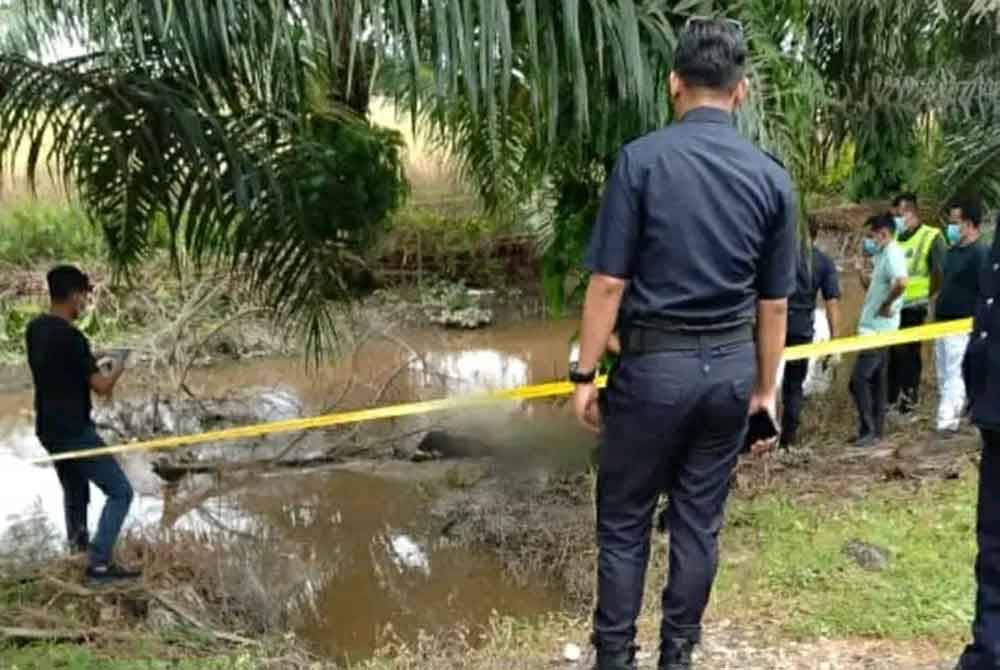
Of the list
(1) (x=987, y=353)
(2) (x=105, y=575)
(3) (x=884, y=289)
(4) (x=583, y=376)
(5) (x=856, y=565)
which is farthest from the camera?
(3) (x=884, y=289)

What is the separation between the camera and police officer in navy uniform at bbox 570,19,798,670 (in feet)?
8.43

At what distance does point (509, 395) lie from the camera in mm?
4766

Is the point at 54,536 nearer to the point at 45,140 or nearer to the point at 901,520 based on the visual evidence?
the point at 45,140

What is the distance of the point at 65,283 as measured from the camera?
192 inches

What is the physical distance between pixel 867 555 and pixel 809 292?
81.7 inches

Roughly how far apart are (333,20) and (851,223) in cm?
1281

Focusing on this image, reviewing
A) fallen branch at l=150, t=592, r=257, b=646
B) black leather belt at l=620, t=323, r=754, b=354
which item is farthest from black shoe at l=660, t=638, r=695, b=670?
fallen branch at l=150, t=592, r=257, b=646

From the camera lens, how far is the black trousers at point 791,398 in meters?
6.90

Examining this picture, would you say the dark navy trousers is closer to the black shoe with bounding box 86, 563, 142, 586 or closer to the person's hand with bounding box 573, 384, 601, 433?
the person's hand with bounding box 573, 384, 601, 433

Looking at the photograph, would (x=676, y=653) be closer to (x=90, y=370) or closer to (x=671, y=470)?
(x=671, y=470)

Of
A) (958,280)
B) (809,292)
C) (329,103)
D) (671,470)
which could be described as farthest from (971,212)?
(671,470)

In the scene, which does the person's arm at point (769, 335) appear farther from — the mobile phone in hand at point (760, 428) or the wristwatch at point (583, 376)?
the wristwatch at point (583, 376)

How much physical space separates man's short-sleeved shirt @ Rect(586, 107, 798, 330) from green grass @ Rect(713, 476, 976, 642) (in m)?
1.64

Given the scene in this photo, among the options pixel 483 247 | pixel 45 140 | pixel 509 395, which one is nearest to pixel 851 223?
pixel 483 247
